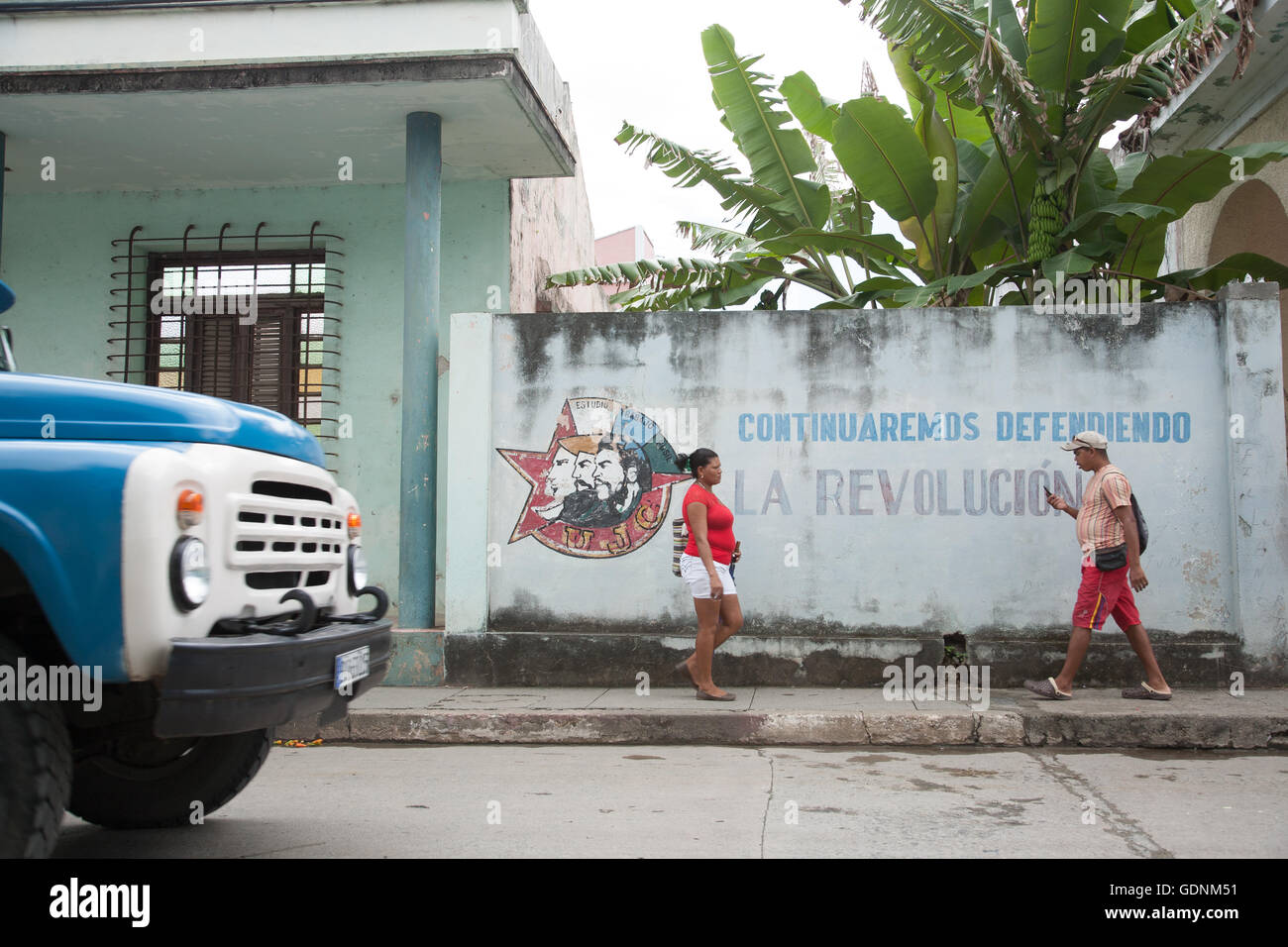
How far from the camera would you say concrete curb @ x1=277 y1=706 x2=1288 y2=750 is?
6434mm

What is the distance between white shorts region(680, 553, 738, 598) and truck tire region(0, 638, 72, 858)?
4.47 metres

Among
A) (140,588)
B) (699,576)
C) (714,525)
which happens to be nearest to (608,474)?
(714,525)

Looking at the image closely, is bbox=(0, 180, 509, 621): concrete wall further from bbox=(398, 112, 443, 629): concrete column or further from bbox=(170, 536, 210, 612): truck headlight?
bbox=(170, 536, 210, 612): truck headlight

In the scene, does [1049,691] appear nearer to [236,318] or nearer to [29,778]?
[29,778]

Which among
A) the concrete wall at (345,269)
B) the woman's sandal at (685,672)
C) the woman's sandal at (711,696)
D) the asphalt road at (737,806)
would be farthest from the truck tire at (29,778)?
the concrete wall at (345,269)

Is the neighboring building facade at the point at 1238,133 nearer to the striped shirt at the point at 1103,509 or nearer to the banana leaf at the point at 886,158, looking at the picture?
the banana leaf at the point at 886,158

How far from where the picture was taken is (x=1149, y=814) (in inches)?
184

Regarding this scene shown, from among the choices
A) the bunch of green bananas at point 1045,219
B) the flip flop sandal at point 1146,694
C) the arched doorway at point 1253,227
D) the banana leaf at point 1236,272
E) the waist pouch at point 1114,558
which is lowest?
the flip flop sandal at point 1146,694

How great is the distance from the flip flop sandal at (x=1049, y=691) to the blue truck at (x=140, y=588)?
4913 mm

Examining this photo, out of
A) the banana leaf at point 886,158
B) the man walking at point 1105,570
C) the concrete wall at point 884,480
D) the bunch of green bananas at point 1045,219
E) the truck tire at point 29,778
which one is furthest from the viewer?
the bunch of green bananas at point 1045,219

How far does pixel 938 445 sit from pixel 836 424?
75cm

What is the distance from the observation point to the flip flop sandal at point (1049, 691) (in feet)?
23.2
